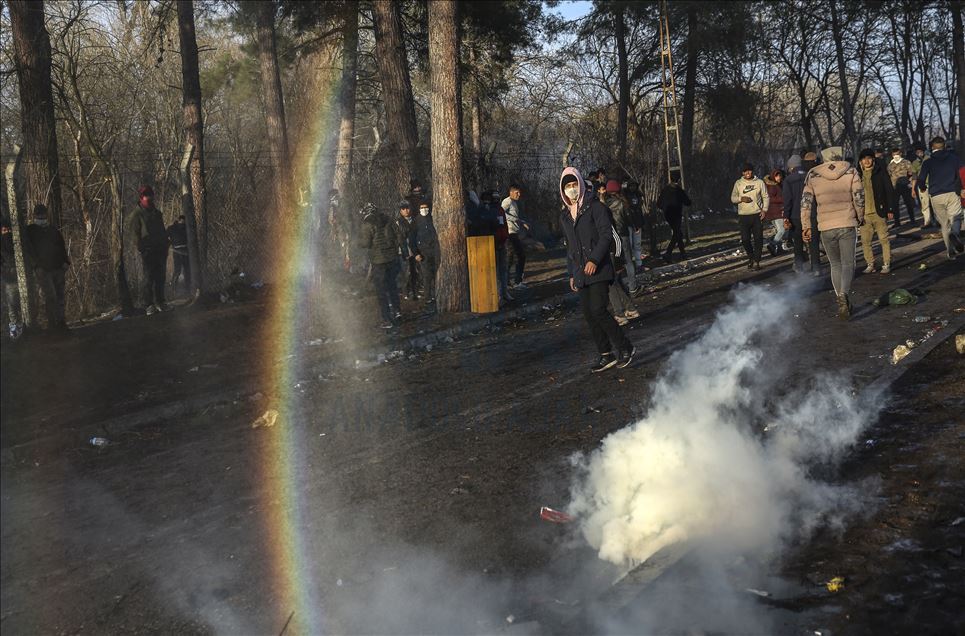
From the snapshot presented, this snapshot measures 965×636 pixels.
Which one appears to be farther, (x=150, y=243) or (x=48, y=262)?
(x=150, y=243)

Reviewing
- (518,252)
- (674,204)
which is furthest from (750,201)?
(518,252)

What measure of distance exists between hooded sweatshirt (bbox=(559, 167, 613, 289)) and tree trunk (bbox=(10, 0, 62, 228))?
26.9 feet

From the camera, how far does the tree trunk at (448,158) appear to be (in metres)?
14.0

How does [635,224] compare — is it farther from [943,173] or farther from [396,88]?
[396,88]

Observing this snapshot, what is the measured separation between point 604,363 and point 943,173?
8789 mm

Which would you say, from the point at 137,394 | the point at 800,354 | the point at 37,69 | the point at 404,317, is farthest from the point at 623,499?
the point at 37,69

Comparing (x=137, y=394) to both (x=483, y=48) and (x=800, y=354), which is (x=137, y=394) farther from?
(x=483, y=48)

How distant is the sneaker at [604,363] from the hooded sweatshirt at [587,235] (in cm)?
74

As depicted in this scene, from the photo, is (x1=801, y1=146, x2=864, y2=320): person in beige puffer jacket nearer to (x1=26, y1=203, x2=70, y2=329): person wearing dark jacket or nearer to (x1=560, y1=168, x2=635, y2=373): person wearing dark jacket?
(x1=560, y1=168, x2=635, y2=373): person wearing dark jacket

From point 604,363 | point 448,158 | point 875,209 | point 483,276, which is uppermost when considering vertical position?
point 448,158

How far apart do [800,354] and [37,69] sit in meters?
11.4

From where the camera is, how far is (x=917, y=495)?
488 centimetres

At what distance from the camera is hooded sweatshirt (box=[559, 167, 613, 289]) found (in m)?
9.10

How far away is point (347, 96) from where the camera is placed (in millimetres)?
30984
